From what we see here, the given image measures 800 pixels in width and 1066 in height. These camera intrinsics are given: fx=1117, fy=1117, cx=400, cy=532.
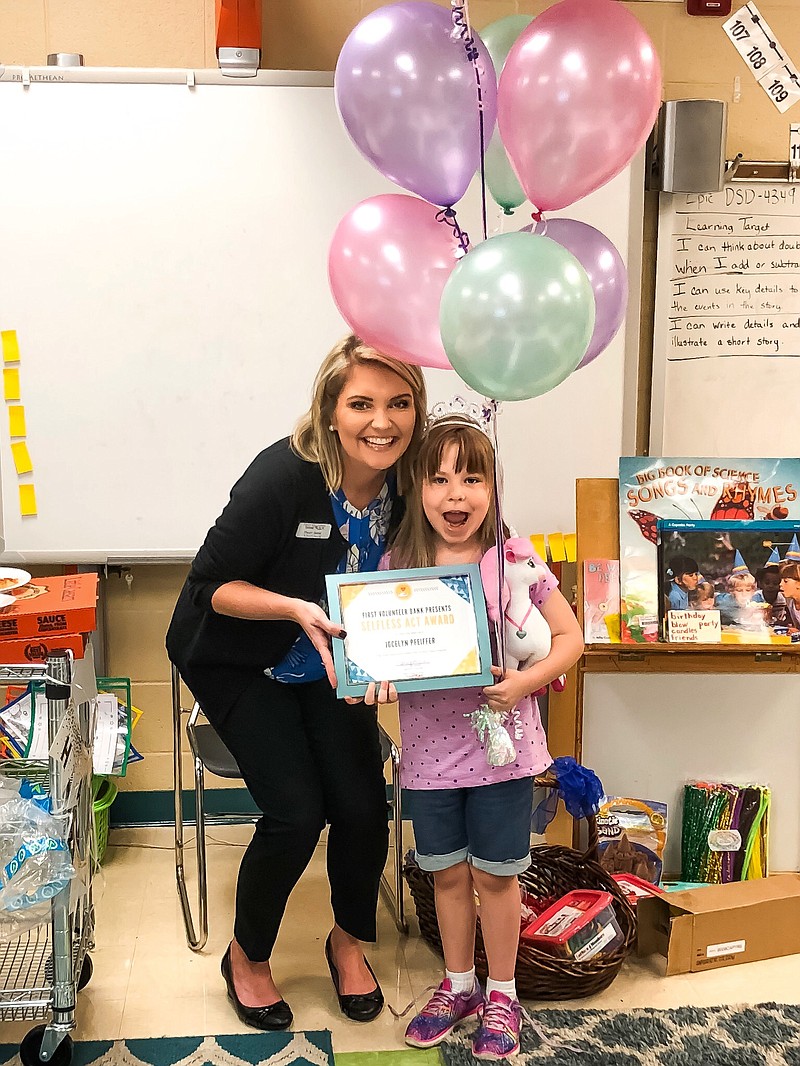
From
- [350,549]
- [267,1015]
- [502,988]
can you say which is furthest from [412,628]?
[267,1015]

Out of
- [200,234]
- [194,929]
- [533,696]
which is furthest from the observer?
[200,234]

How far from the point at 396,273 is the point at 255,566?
554 millimetres

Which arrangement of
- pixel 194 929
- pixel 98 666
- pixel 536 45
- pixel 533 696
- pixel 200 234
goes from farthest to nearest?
pixel 98 666, pixel 200 234, pixel 194 929, pixel 533 696, pixel 536 45

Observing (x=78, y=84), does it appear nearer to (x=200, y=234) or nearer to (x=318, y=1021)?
(x=200, y=234)

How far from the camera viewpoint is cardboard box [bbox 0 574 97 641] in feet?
5.87

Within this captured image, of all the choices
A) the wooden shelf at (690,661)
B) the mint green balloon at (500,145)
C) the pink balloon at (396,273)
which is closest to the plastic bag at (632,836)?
the wooden shelf at (690,661)

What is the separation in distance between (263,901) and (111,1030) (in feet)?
1.16

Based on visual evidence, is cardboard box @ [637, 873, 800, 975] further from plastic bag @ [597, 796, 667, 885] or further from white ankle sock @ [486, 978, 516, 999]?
white ankle sock @ [486, 978, 516, 999]

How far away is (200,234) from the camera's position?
255cm

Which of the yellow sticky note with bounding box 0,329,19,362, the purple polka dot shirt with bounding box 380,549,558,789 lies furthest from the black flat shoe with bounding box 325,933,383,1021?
the yellow sticky note with bounding box 0,329,19,362

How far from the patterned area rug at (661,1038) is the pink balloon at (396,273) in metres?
A: 1.18

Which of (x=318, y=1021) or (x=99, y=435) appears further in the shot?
(x=99, y=435)

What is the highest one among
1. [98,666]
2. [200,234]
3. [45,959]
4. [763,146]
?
[763,146]

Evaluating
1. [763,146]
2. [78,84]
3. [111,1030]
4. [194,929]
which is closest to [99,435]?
[78,84]
